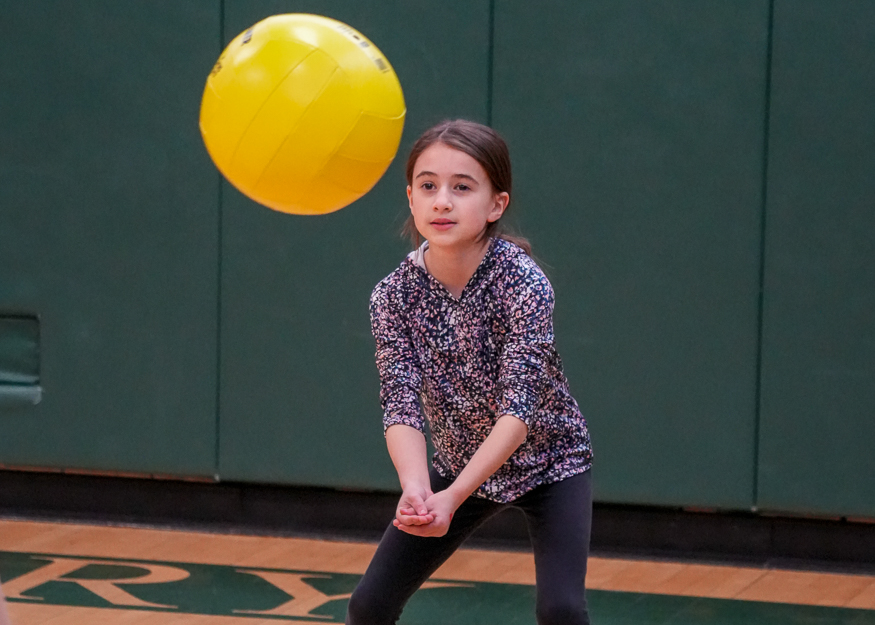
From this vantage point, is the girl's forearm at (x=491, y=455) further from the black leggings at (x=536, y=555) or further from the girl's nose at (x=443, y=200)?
the girl's nose at (x=443, y=200)

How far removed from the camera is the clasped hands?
2.36m

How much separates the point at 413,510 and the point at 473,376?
17.6 inches

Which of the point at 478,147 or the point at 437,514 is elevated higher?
the point at 478,147

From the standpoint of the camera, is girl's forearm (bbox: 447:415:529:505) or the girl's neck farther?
the girl's neck

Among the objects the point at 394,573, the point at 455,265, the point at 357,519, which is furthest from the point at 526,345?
the point at 357,519

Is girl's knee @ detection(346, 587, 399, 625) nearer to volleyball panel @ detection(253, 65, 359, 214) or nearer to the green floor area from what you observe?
volleyball panel @ detection(253, 65, 359, 214)

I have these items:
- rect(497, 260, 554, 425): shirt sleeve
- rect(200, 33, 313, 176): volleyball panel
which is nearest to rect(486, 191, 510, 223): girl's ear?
rect(497, 260, 554, 425): shirt sleeve

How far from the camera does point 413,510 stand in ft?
7.81

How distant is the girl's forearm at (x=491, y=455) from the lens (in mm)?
2430

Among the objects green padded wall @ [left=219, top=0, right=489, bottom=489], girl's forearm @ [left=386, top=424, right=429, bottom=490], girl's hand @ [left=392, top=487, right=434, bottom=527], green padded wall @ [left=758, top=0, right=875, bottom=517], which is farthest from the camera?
green padded wall @ [left=219, top=0, right=489, bottom=489]

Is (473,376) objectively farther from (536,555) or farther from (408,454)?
(536,555)

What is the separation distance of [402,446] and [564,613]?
0.47 meters

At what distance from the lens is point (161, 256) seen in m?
5.05

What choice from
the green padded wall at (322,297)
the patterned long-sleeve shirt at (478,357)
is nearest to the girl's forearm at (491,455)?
the patterned long-sleeve shirt at (478,357)
